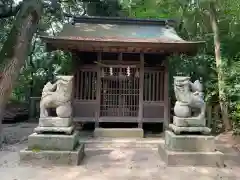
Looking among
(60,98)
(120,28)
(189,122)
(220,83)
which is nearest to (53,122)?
(60,98)

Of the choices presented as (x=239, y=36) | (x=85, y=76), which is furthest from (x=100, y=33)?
(x=239, y=36)

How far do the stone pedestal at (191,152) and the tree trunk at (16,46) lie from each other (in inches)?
181

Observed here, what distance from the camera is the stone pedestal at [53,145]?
197 inches

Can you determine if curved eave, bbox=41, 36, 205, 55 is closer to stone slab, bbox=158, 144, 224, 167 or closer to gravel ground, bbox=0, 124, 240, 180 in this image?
gravel ground, bbox=0, 124, 240, 180

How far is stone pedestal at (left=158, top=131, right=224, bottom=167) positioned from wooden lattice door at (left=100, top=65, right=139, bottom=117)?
9.99 ft

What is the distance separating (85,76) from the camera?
8211 mm

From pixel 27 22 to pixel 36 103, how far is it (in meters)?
6.72

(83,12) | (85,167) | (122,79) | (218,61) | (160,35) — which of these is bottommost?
(85,167)

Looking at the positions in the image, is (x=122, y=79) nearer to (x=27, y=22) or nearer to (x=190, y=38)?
(x=27, y=22)

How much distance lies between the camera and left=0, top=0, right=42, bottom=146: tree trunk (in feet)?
22.3

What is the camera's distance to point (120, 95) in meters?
8.29

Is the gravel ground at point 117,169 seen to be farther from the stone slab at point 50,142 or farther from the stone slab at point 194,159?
the stone slab at point 50,142

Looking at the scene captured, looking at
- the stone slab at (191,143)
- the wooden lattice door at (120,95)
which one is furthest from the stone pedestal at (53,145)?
the wooden lattice door at (120,95)

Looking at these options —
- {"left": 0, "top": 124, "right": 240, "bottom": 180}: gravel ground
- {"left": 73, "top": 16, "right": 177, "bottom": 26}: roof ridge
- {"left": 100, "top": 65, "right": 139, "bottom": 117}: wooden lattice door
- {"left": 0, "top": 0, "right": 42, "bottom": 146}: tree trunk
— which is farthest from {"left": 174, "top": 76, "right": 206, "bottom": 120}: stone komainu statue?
{"left": 73, "top": 16, "right": 177, "bottom": 26}: roof ridge
